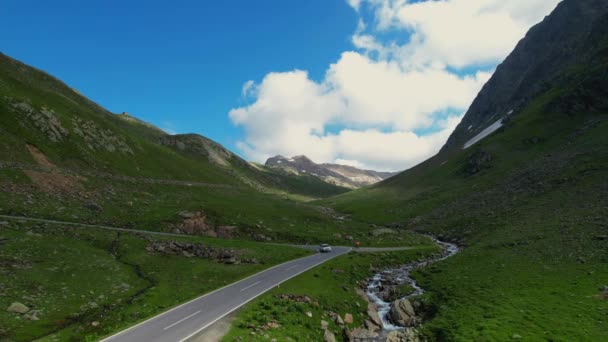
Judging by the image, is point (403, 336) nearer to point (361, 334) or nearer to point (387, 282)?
point (361, 334)

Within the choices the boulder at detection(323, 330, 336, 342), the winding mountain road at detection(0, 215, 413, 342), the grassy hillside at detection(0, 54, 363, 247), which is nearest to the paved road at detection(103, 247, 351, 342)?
the winding mountain road at detection(0, 215, 413, 342)

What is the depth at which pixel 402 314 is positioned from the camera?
33.9 meters

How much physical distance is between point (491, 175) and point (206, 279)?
121313mm

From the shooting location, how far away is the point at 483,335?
25.4 metres

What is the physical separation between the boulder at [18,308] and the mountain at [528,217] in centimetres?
3668

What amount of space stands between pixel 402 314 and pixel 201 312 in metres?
20.9

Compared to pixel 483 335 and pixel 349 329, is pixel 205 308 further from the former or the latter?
pixel 483 335

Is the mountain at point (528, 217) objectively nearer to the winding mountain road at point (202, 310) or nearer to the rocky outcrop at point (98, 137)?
the winding mountain road at point (202, 310)

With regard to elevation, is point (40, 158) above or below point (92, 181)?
above

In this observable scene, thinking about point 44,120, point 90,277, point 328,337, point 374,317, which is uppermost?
point 44,120

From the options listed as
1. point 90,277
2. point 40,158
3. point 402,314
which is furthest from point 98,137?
point 402,314

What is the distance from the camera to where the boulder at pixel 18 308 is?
28209mm

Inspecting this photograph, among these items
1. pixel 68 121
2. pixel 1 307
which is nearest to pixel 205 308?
pixel 1 307

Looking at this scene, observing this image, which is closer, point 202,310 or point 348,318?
point 202,310
